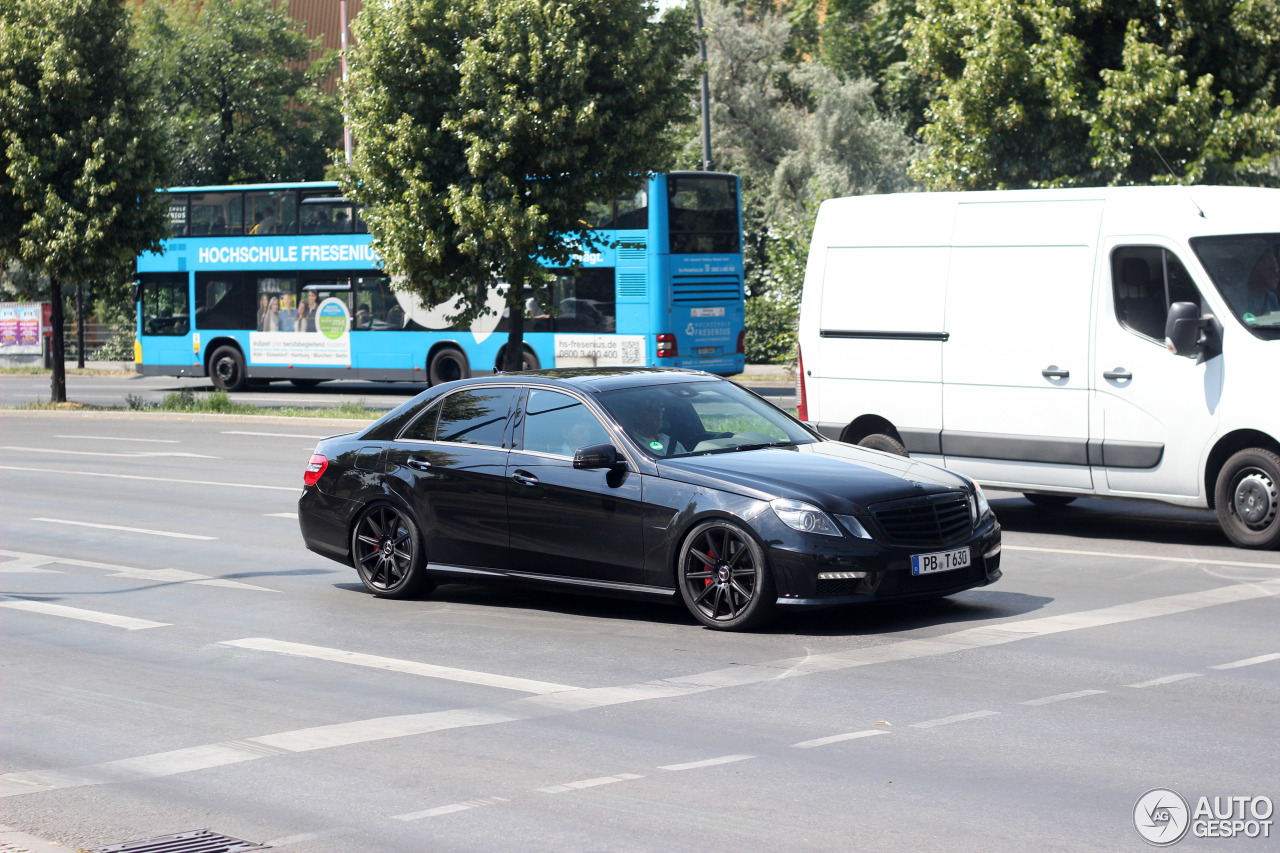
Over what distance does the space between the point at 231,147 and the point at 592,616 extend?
146 feet

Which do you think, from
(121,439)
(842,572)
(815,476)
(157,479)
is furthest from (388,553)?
(121,439)

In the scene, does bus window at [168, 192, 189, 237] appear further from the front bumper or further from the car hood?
the front bumper

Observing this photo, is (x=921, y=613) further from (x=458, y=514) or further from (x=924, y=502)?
(x=458, y=514)

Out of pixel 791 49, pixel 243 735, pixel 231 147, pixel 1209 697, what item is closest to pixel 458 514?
pixel 243 735

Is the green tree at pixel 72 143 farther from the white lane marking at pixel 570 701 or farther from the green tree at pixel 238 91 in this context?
the white lane marking at pixel 570 701

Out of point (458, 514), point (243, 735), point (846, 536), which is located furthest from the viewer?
point (458, 514)

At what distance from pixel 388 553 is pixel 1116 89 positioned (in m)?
15.2

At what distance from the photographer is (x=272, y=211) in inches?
1347

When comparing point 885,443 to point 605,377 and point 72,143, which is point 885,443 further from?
point 72,143

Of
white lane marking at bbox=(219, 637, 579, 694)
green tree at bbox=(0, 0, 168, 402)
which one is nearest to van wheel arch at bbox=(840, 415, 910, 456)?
white lane marking at bbox=(219, 637, 579, 694)

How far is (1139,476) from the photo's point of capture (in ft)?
38.3

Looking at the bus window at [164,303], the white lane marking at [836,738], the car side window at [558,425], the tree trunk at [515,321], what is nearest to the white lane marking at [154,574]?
→ the car side window at [558,425]

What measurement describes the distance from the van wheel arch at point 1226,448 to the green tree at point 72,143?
21538 millimetres

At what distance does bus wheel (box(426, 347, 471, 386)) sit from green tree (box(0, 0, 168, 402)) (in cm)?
626
